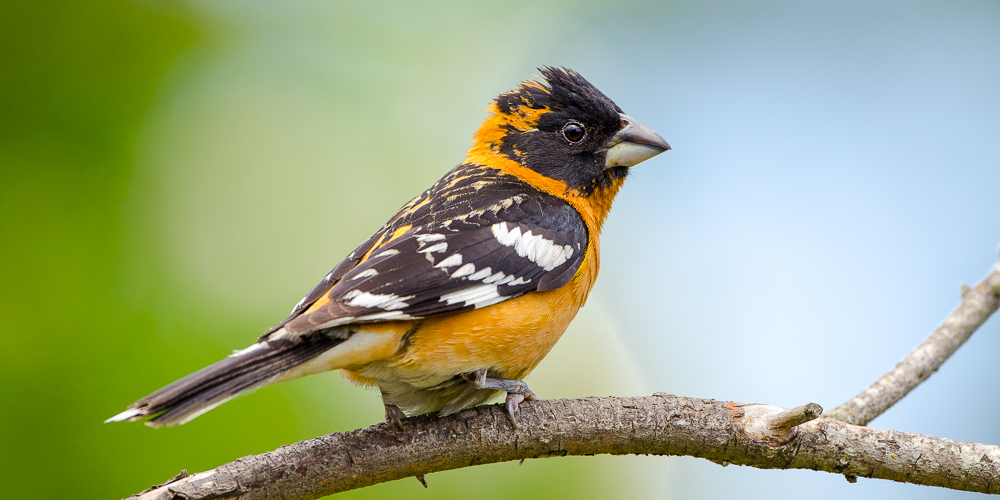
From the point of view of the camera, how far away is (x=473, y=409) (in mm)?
3180

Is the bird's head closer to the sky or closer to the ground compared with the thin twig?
closer to the sky

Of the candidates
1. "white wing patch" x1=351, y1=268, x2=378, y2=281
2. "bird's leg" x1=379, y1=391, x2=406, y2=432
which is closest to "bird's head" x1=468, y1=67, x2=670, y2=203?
"white wing patch" x1=351, y1=268, x2=378, y2=281

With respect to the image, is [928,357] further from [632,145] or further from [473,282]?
[473,282]

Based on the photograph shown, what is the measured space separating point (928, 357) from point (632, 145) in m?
1.92

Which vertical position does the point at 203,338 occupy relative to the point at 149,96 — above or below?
below

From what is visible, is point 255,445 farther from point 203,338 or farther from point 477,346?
point 477,346

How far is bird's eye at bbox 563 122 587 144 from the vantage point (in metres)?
4.10

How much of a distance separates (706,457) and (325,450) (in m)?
1.58

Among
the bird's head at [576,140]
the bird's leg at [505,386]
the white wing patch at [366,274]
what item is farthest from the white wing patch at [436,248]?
the bird's head at [576,140]

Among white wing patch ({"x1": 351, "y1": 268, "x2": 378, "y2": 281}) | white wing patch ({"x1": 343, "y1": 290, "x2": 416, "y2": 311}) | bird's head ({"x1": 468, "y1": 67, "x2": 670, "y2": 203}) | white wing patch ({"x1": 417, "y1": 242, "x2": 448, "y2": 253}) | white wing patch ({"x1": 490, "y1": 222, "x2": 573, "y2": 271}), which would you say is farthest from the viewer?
bird's head ({"x1": 468, "y1": 67, "x2": 670, "y2": 203})

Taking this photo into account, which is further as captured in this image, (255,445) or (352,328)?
(255,445)

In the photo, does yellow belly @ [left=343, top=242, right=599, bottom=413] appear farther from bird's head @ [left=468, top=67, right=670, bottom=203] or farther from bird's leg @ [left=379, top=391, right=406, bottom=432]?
bird's head @ [left=468, top=67, right=670, bottom=203]

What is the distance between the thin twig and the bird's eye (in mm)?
1600

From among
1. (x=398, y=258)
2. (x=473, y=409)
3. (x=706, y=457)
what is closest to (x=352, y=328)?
(x=398, y=258)
